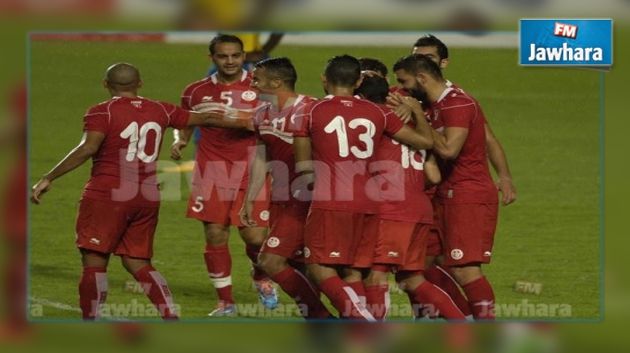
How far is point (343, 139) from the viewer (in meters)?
10.3

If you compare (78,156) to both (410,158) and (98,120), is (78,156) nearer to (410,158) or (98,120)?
(98,120)

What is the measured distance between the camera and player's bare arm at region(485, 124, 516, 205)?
1097 cm

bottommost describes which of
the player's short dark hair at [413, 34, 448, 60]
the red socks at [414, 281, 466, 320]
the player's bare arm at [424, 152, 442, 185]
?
the red socks at [414, 281, 466, 320]

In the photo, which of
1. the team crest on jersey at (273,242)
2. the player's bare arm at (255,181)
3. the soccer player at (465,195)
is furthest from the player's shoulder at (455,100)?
the team crest on jersey at (273,242)

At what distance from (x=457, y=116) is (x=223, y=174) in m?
2.34

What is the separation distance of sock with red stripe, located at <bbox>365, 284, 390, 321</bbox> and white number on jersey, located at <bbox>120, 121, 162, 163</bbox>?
176 centimetres

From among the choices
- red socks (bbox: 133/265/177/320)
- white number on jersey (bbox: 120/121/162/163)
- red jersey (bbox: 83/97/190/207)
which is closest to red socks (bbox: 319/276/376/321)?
red socks (bbox: 133/265/177/320)

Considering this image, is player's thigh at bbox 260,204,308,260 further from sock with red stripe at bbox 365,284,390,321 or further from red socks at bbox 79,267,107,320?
red socks at bbox 79,267,107,320

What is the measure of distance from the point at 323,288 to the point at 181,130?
1.84 m

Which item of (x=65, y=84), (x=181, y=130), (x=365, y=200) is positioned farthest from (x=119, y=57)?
(x=365, y=200)

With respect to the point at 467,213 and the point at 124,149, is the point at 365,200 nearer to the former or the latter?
the point at 467,213

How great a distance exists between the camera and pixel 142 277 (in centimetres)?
1100

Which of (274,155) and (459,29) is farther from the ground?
(459,29)

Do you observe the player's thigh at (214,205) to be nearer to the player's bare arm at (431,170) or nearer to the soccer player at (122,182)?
the soccer player at (122,182)
